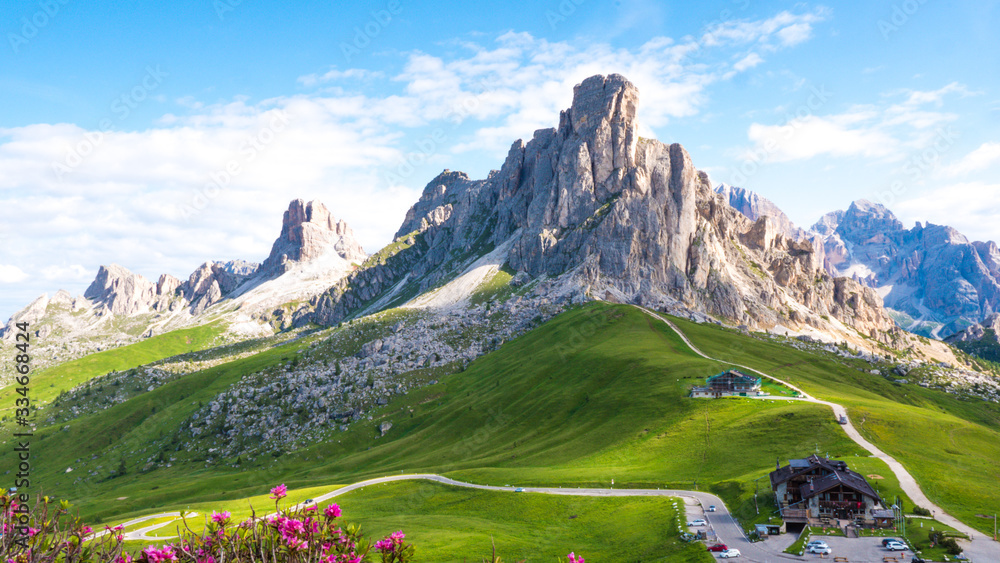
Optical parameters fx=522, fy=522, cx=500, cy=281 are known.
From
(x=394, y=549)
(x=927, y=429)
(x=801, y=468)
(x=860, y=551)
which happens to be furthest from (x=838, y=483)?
(x=394, y=549)

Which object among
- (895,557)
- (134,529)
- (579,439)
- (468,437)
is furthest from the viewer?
(468,437)

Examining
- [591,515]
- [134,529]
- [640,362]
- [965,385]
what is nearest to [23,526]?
[591,515]

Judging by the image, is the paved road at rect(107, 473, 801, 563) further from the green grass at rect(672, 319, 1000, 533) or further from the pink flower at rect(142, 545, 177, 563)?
the pink flower at rect(142, 545, 177, 563)

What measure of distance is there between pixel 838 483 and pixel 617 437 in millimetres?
59746

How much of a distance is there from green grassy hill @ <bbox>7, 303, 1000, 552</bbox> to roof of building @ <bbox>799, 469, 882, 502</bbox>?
A: 5.67m

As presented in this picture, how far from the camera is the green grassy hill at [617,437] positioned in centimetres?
8619

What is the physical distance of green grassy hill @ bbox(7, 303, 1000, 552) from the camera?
8619cm

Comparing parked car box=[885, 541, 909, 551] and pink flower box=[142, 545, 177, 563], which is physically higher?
pink flower box=[142, 545, 177, 563]

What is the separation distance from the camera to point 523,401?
162m

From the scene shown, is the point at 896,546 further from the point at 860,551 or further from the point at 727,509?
the point at 727,509

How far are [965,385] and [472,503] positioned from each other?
20769cm

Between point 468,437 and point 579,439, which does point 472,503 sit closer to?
point 579,439

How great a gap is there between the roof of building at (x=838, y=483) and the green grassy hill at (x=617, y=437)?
5667 mm

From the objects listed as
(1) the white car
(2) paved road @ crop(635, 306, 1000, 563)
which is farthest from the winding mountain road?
(1) the white car
